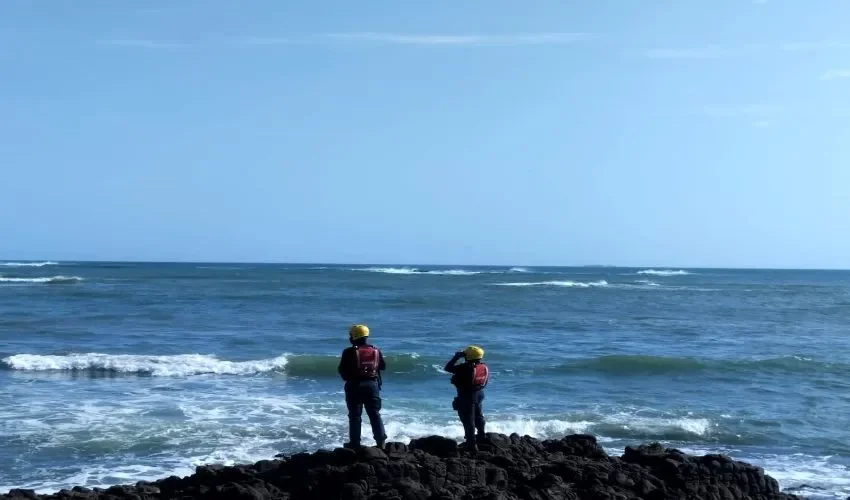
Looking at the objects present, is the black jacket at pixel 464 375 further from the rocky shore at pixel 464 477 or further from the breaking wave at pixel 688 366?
the breaking wave at pixel 688 366

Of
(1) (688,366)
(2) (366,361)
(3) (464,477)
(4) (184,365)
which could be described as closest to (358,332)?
(2) (366,361)

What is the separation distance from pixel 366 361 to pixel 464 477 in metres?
1.84

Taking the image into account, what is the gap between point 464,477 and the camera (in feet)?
31.8

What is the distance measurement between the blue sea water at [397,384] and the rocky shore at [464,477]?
2.47 meters

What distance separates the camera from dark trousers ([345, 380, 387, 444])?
10.8 metres

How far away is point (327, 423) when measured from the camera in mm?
16531

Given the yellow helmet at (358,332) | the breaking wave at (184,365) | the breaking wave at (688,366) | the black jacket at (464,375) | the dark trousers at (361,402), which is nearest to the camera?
the yellow helmet at (358,332)

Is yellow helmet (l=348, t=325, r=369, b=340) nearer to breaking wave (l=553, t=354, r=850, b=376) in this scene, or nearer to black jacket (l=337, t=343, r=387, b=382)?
black jacket (l=337, t=343, r=387, b=382)

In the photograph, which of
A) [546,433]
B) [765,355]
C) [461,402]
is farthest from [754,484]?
[765,355]

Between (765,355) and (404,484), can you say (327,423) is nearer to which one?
(404,484)

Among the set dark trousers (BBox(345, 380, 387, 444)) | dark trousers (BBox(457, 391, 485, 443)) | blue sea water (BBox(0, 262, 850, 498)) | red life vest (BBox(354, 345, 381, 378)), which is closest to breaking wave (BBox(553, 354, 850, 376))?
blue sea water (BBox(0, 262, 850, 498))

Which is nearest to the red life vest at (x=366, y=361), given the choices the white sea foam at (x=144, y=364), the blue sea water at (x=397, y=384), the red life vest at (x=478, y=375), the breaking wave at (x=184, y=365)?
the red life vest at (x=478, y=375)

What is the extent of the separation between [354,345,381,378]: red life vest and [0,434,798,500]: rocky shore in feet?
2.90

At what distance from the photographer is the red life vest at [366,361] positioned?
1073cm
